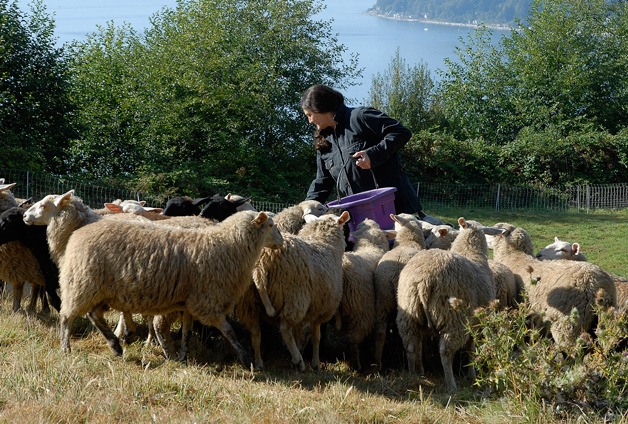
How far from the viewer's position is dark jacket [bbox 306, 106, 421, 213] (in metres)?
7.90

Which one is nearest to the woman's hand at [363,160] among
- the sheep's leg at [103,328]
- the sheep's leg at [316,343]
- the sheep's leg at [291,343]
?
the sheep's leg at [316,343]

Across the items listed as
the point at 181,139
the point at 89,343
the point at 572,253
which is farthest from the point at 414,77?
the point at 89,343

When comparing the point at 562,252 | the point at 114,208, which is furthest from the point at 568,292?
the point at 114,208

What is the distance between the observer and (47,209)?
21.8ft

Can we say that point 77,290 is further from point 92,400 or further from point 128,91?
point 128,91

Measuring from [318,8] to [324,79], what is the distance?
8.27 ft

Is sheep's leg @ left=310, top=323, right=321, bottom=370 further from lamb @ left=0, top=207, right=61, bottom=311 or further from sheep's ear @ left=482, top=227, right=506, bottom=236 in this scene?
lamb @ left=0, top=207, right=61, bottom=311

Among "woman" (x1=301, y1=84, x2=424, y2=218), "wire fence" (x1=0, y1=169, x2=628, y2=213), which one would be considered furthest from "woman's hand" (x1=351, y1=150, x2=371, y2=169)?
"wire fence" (x1=0, y1=169, x2=628, y2=213)

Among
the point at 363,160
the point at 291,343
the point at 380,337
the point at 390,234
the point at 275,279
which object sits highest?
the point at 363,160

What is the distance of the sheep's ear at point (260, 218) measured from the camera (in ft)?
21.1

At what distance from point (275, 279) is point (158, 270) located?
1.06 m

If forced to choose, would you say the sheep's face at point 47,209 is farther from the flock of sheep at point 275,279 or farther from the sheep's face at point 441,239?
the sheep's face at point 441,239

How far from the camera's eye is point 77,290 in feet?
19.9

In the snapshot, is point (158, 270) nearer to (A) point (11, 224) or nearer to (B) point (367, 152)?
(A) point (11, 224)
